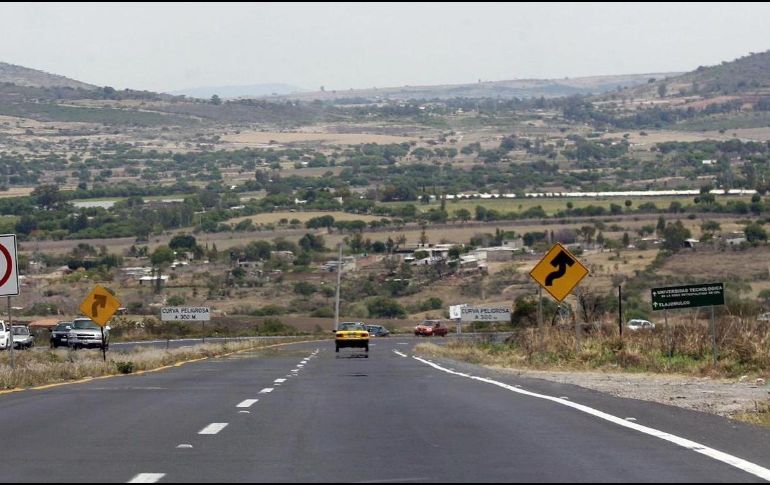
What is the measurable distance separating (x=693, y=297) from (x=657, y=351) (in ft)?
6.75

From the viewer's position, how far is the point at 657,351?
1273 inches

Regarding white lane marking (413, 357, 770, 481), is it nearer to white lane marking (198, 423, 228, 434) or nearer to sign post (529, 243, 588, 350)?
white lane marking (198, 423, 228, 434)

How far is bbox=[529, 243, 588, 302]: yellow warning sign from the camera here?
33.9m

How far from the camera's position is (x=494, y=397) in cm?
2036

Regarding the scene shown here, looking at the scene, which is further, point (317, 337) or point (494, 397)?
point (317, 337)

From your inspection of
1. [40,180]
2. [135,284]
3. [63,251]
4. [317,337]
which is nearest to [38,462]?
[317,337]

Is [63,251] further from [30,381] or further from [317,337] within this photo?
[30,381]

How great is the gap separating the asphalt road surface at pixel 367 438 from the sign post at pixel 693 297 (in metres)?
9.08

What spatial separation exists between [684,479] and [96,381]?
60.1ft

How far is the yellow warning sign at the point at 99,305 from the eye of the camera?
39500 millimetres

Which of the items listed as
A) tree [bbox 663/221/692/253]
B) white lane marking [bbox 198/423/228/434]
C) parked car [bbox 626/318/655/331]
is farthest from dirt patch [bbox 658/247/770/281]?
white lane marking [bbox 198/423/228/434]

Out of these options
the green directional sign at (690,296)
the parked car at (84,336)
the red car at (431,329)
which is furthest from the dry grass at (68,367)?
the red car at (431,329)

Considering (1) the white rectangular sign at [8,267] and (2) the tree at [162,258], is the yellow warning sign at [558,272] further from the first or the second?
(2) the tree at [162,258]

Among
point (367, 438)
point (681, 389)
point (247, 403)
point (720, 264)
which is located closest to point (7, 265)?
point (247, 403)
